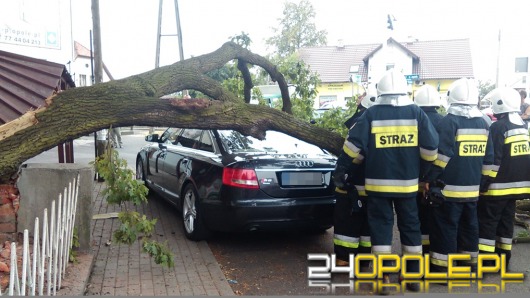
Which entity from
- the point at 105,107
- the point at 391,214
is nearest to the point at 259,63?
the point at 105,107

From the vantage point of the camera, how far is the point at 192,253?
521 centimetres

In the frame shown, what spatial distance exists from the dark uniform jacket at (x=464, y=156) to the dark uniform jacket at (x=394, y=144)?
1.21 feet

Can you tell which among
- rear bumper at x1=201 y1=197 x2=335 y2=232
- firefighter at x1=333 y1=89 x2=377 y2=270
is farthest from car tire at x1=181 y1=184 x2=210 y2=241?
firefighter at x1=333 y1=89 x2=377 y2=270

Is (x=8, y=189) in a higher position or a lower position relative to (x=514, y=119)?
lower

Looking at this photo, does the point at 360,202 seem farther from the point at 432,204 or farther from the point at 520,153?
the point at 520,153

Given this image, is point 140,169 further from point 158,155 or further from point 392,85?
point 392,85

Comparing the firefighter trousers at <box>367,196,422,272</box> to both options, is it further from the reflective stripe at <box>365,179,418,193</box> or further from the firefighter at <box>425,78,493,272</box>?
the firefighter at <box>425,78,493,272</box>

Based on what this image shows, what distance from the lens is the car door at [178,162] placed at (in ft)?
19.5

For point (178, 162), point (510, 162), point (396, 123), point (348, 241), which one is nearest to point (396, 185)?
point (396, 123)

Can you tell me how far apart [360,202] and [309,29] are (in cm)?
5515

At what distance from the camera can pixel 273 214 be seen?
16.0 ft

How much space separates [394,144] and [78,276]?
9.59 ft

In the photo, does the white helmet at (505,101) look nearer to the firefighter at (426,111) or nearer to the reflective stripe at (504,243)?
the firefighter at (426,111)
